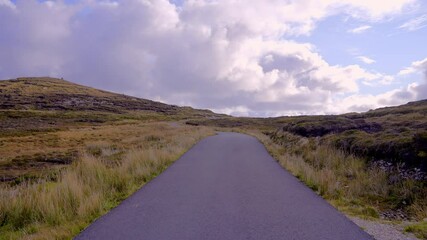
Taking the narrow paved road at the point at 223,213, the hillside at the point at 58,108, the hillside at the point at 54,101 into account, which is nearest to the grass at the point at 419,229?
the narrow paved road at the point at 223,213

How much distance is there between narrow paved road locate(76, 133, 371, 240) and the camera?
21.2ft

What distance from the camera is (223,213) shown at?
25.8ft

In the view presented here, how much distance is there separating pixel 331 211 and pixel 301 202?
0.94 metres

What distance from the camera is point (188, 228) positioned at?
6.75 metres

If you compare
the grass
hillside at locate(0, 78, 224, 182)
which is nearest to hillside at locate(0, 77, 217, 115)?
hillside at locate(0, 78, 224, 182)

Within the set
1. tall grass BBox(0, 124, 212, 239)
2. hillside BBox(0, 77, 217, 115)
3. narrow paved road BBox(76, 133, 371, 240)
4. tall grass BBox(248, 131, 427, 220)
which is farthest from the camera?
hillside BBox(0, 77, 217, 115)

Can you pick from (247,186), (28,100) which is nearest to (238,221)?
(247,186)

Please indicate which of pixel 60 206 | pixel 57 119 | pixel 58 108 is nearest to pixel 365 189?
pixel 60 206

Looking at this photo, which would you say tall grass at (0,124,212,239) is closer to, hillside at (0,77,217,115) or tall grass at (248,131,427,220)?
tall grass at (248,131,427,220)

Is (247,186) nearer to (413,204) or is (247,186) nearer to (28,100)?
(413,204)

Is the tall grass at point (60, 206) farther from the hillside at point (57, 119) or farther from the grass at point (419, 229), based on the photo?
the hillside at point (57, 119)

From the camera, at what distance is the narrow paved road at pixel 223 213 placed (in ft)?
21.2

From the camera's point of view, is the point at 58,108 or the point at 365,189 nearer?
the point at 365,189

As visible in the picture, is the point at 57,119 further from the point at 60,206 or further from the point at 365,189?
the point at 365,189
